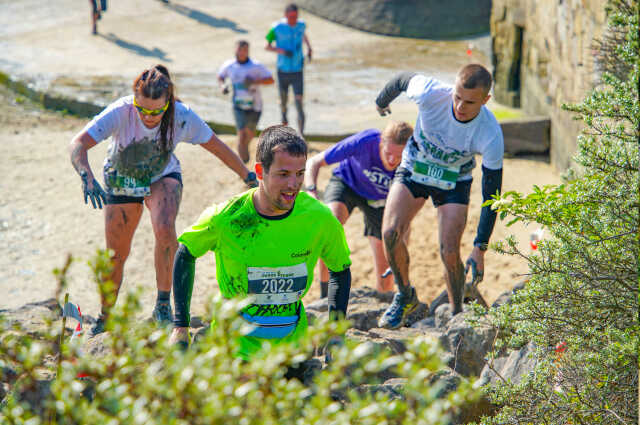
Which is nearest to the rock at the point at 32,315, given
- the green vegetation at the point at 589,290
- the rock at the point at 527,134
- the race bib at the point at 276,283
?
the race bib at the point at 276,283

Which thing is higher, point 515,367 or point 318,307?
point 515,367

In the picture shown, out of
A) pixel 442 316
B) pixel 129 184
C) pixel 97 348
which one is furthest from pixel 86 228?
pixel 442 316

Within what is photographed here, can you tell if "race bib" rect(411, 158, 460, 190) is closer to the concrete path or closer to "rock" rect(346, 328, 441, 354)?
"rock" rect(346, 328, 441, 354)

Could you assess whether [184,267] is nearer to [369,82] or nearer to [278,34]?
[278,34]

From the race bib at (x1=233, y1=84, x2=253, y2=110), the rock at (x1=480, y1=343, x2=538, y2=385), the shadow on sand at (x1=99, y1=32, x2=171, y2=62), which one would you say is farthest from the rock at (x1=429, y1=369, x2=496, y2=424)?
the shadow on sand at (x1=99, y1=32, x2=171, y2=62)

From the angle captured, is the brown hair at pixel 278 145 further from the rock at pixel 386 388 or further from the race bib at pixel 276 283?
the rock at pixel 386 388

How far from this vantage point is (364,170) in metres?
5.77

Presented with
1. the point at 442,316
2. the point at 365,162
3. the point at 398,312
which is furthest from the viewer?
the point at 365,162

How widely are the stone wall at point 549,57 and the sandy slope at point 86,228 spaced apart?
0.93 m

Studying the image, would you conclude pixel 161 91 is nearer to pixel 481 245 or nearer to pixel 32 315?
pixel 32 315

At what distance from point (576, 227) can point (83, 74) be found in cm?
1227

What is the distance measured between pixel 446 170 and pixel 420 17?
1466 centimetres

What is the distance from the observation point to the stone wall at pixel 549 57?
26.3 ft

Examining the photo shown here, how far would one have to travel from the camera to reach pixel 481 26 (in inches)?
736
